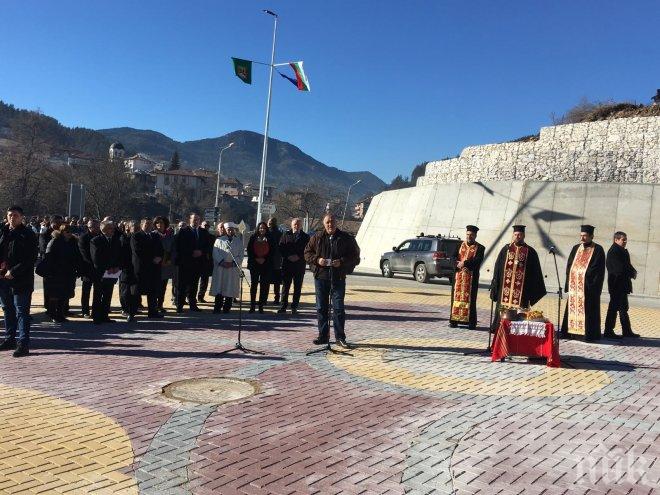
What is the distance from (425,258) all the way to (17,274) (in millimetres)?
16487

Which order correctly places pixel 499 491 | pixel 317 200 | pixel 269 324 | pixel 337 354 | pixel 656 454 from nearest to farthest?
Result: pixel 499 491 → pixel 656 454 → pixel 337 354 → pixel 269 324 → pixel 317 200

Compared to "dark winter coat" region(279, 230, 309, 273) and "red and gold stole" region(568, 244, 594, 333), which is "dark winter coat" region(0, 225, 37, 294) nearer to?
"dark winter coat" region(279, 230, 309, 273)

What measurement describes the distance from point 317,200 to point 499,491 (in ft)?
318

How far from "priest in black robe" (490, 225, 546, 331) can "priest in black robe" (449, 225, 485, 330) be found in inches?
43.7

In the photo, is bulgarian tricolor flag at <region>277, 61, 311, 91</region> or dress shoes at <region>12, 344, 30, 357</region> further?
bulgarian tricolor flag at <region>277, 61, 311, 91</region>

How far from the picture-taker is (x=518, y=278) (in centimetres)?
958

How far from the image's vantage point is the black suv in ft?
71.2

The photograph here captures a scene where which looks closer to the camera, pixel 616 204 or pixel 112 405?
pixel 112 405

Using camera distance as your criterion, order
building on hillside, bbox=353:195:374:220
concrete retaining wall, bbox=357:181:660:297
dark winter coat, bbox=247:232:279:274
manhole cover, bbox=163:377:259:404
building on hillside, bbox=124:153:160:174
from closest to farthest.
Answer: manhole cover, bbox=163:377:259:404
dark winter coat, bbox=247:232:279:274
concrete retaining wall, bbox=357:181:660:297
building on hillside, bbox=353:195:374:220
building on hillside, bbox=124:153:160:174

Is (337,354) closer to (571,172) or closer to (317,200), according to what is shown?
(571,172)

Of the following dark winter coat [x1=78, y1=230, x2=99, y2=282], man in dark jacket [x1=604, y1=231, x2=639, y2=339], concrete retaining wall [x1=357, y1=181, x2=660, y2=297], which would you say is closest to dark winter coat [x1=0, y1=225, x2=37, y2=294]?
dark winter coat [x1=78, y1=230, x2=99, y2=282]

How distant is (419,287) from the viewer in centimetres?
2009

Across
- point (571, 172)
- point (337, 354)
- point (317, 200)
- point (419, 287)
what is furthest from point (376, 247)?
point (317, 200)

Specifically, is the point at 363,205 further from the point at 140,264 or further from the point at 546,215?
the point at 140,264
